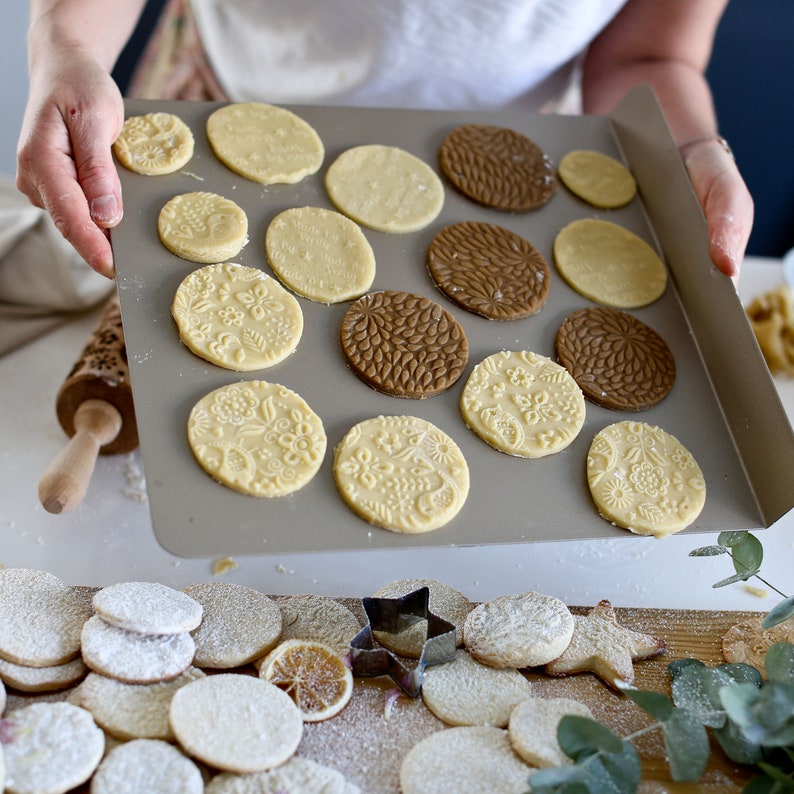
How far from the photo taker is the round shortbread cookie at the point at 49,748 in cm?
80

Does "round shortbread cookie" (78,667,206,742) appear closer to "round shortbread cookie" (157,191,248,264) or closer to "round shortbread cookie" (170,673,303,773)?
"round shortbread cookie" (170,673,303,773)

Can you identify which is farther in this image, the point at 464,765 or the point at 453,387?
the point at 453,387

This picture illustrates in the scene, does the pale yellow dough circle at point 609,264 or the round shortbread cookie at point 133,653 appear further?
the pale yellow dough circle at point 609,264

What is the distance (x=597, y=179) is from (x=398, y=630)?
76 centimetres

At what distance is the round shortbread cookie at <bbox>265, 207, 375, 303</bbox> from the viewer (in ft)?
3.77

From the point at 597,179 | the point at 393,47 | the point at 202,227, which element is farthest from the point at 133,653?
the point at 393,47

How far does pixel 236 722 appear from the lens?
88 centimetres

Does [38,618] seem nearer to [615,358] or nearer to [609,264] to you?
[615,358]

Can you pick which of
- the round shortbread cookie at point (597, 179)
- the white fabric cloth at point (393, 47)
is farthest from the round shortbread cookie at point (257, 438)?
the white fabric cloth at point (393, 47)

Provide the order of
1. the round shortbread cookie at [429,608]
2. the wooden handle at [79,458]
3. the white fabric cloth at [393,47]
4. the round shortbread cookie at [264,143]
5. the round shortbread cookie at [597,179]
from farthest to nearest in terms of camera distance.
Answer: the white fabric cloth at [393,47], the round shortbread cookie at [597,179], the round shortbread cookie at [264,143], the wooden handle at [79,458], the round shortbread cookie at [429,608]

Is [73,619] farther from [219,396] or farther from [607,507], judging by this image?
[607,507]

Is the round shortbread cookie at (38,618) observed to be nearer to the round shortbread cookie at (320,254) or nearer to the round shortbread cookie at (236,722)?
the round shortbread cookie at (236,722)

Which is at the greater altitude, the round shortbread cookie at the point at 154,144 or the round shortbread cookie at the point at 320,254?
the round shortbread cookie at the point at 320,254

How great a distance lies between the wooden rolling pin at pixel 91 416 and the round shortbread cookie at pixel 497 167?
528 mm
